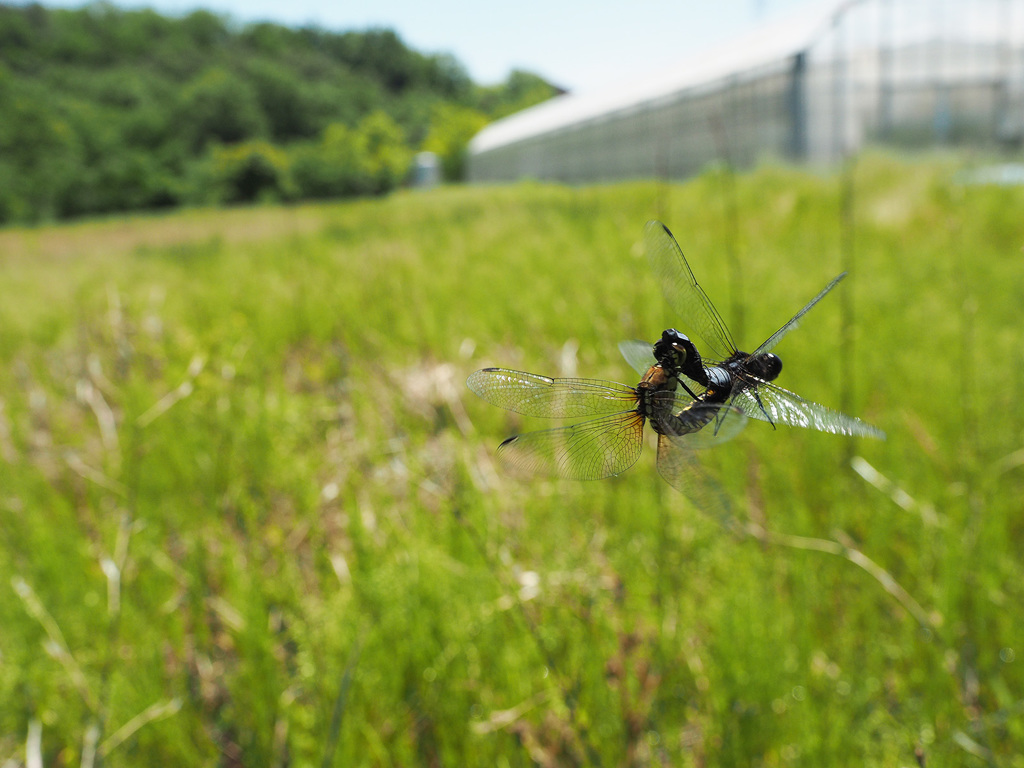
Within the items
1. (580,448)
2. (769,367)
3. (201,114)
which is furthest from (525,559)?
(201,114)

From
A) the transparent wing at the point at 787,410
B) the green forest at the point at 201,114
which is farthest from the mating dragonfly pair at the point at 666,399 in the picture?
the green forest at the point at 201,114

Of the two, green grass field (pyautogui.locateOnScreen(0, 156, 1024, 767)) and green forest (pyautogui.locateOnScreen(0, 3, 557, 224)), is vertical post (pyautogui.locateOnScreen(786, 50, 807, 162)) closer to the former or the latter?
green forest (pyautogui.locateOnScreen(0, 3, 557, 224))

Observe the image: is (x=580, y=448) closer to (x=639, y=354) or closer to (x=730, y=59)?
(x=639, y=354)

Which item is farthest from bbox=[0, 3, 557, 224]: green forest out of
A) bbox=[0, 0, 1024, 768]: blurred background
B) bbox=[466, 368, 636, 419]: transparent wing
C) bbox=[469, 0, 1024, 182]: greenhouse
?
bbox=[466, 368, 636, 419]: transparent wing

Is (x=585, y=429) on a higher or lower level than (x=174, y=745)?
higher

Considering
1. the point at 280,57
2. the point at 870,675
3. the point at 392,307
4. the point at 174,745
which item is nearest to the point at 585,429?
the point at 870,675

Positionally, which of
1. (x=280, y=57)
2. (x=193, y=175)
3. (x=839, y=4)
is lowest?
(x=193, y=175)

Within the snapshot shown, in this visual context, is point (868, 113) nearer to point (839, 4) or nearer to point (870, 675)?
point (839, 4)
